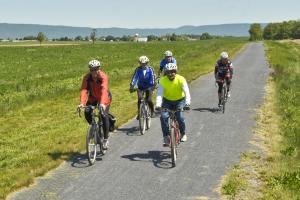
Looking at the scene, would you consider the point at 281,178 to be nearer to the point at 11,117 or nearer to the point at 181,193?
the point at 181,193

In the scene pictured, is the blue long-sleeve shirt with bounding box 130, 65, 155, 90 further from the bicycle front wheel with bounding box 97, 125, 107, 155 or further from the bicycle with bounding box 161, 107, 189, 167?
the bicycle with bounding box 161, 107, 189, 167

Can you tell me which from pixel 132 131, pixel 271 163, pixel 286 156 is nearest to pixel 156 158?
pixel 271 163

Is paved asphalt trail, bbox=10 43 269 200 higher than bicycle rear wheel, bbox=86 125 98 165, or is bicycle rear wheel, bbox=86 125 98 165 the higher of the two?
bicycle rear wheel, bbox=86 125 98 165

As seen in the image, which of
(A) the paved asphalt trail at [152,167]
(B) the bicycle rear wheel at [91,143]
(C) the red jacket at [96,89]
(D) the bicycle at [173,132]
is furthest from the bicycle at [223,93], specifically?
(B) the bicycle rear wheel at [91,143]

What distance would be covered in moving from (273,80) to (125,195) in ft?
72.1

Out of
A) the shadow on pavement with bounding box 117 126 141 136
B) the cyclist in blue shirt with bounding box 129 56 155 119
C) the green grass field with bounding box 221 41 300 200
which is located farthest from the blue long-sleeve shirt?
the green grass field with bounding box 221 41 300 200

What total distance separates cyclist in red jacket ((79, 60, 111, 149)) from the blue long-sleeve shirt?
3044 mm

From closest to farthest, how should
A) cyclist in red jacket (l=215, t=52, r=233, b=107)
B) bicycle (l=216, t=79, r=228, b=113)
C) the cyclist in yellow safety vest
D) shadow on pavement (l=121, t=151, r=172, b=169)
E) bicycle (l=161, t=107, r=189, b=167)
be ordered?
bicycle (l=161, t=107, r=189, b=167), the cyclist in yellow safety vest, shadow on pavement (l=121, t=151, r=172, b=169), cyclist in red jacket (l=215, t=52, r=233, b=107), bicycle (l=216, t=79, r=228, b=113)

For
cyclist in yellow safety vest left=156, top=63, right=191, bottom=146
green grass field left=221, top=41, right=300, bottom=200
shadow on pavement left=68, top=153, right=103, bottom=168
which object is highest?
cyclist in yellow safety vest left=156, top=63, right=191, bottom=146

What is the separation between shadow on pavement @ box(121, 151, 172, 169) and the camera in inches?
406

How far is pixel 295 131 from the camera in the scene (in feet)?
44.4

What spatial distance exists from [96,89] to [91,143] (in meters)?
1.22

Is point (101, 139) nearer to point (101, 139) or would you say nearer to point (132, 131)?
point (101, 139)

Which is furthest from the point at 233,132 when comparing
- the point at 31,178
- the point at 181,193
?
the point at 31,178
